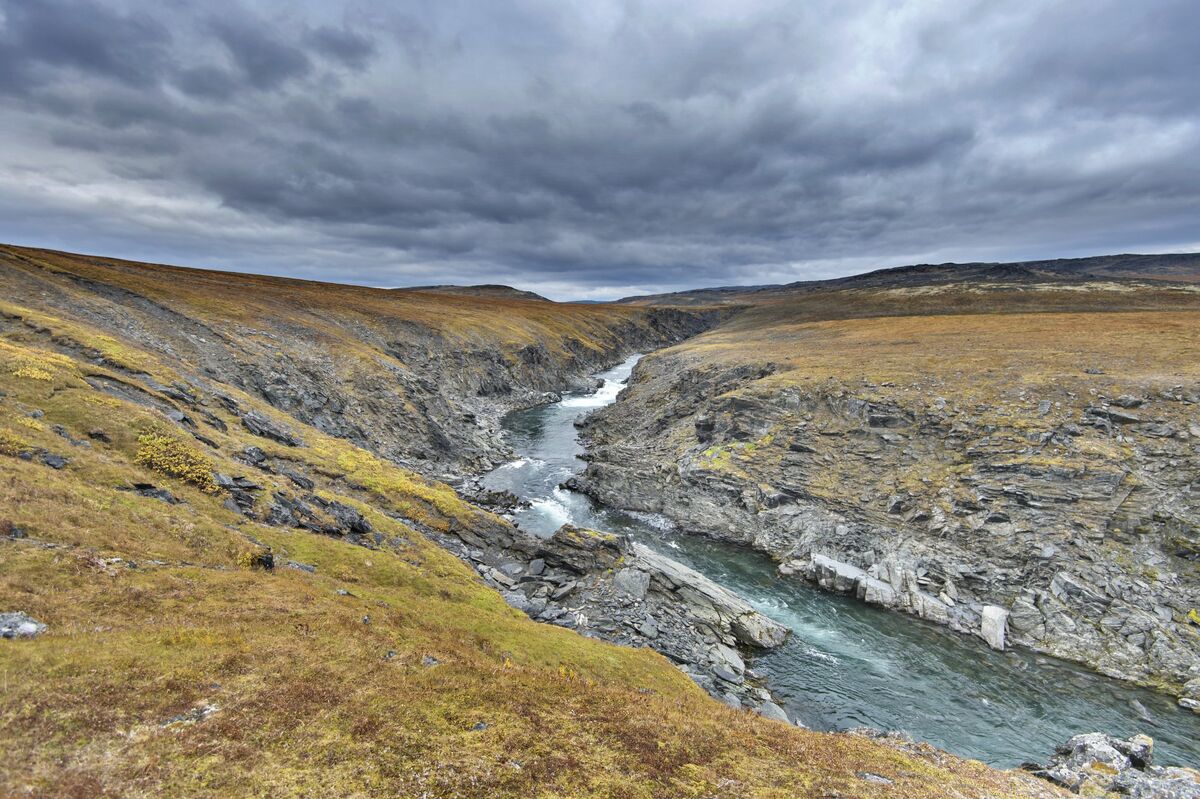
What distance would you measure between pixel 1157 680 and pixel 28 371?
5919 cm

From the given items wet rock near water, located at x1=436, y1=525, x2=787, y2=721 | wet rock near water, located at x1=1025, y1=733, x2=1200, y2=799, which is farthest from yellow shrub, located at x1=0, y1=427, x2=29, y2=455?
wet rock near water, located at x1=1025, y1=733, x2=1200, y2=799

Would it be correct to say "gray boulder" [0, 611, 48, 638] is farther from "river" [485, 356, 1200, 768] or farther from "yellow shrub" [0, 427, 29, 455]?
"river" [485, 356, 1200, 768]

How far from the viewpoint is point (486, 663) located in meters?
16.7

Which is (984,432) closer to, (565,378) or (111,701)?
(111,701)

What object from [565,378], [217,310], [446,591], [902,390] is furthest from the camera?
[565,378]

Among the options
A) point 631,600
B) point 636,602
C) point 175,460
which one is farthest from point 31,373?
point 636,602

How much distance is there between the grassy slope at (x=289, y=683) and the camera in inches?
385

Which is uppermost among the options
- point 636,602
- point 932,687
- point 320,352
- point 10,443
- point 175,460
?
point 320,352

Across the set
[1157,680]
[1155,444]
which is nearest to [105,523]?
[1157,680]

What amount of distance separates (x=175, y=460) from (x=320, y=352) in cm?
4472

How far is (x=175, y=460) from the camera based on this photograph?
2355 centimetres

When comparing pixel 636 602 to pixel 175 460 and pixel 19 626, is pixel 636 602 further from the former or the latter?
pixel 19 626

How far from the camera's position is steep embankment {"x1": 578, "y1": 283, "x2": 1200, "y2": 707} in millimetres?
30859

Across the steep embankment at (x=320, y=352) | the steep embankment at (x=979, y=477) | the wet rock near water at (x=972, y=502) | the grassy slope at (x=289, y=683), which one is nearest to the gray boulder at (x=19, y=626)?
the grassy slope at (x=289, y=683)
